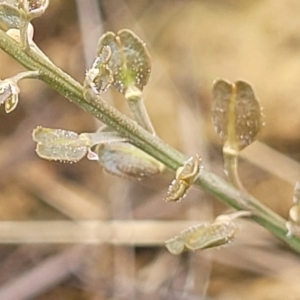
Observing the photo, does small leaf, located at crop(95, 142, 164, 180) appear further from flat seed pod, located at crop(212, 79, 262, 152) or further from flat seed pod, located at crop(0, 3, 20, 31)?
flat seed pod, located at crop(0, 3, 20, 31)

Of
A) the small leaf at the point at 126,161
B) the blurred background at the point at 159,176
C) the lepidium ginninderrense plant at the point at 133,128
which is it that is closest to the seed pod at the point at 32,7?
the lepidium ginninderrense plant at the point at 133,128

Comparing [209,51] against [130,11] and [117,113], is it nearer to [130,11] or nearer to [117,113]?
[130,11]

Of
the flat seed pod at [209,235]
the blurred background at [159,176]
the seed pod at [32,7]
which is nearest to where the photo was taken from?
the seed pod at [32,7]

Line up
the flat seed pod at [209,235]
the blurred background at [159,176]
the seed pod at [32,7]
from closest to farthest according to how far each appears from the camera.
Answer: the seed pod at [32,7] → the flat seed pod at [209,235] → the blurred background at [159,176]

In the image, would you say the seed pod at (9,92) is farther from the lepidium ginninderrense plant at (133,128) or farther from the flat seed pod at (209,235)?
the flat seed pod at (209,235)

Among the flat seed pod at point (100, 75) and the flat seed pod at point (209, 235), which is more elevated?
the flat seed pod at point (100, 75)

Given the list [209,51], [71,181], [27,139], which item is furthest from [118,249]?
[209,51]

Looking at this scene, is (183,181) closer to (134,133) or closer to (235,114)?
(134,133)
